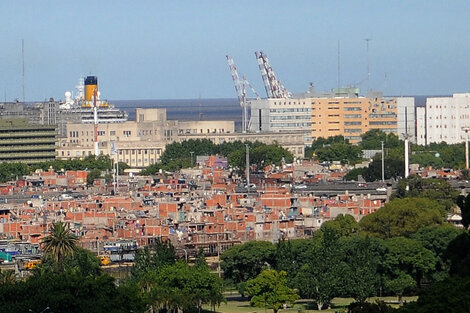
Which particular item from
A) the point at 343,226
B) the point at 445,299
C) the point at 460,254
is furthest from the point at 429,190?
the point at 445,299

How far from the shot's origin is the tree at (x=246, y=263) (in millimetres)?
70438

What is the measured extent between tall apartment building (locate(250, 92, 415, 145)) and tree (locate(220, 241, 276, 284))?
339 feet

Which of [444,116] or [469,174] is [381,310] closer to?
[469,174]

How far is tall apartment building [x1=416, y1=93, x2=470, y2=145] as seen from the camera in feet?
557

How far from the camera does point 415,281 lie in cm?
6781

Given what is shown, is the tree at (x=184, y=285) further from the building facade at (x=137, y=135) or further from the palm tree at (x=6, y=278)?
the building facade at (x=137, y=135)

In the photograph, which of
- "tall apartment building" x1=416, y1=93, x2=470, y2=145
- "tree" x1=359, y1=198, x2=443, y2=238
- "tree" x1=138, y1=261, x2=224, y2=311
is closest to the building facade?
"tall apartment building" x1=416, y1=93, x2=470, y2=145

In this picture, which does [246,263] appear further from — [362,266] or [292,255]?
[362,266]

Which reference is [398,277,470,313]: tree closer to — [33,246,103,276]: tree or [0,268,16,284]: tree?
[0,268,16,284]: tree

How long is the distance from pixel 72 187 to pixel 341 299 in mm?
53699

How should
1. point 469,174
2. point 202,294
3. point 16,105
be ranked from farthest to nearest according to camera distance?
point 16,105 < point 469,174 < point 202,294

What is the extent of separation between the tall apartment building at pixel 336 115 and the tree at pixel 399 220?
3698 inches

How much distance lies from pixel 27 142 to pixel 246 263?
86809 mm

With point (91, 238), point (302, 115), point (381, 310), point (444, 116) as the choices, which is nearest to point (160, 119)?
point (302, 115)
